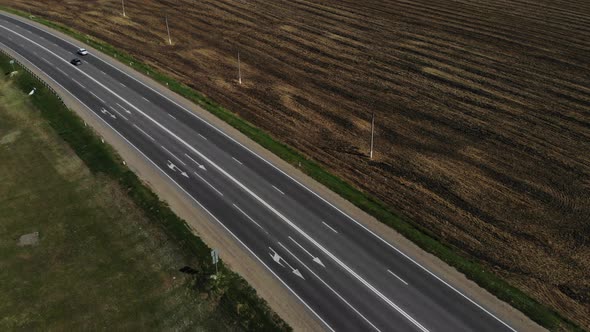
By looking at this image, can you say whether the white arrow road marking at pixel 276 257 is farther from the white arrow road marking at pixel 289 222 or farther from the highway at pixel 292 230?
the white arrow road marking at pixel 289 222

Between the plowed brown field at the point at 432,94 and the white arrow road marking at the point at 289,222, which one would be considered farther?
the plowed brown field at the point at 432,94

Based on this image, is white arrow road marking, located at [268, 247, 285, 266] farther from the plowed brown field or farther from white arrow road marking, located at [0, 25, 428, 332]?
the plowed brown field

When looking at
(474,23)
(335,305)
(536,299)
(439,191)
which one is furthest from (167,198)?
(474,23)

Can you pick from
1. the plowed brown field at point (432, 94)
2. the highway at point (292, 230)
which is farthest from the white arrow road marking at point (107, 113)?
the plowed brown field at point (432, 94)

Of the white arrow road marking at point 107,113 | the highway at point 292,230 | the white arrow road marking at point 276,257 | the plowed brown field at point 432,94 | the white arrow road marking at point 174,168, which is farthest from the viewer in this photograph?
the white arrow road marking at point 107,113

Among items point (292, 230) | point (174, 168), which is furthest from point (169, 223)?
point (292, 230)

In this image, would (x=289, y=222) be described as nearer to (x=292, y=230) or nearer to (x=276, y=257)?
(x=292, y=230)
